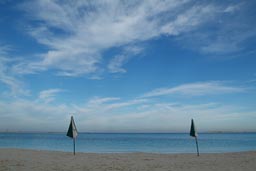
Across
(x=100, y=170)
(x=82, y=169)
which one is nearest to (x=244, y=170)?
(x=100, y=170)

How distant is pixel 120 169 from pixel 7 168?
184 inches

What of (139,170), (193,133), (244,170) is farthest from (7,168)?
(193,133)

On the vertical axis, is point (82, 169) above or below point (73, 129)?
below

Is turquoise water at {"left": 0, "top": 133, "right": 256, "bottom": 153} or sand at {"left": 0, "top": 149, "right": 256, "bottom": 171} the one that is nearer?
sand at {"left": 0, "top": 149, "right": 256, "bottom": 171}

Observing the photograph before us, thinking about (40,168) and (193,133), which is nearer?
(40,168)

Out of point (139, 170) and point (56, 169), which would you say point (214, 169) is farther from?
point (56, 169)

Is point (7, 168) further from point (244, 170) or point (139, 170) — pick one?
point (244, 170)

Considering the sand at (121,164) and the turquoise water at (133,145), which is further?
the turquoise water at (133,145)

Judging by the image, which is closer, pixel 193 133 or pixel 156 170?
pixel 156 170

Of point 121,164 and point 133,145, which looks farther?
point 133,145

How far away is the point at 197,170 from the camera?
38.0 feet

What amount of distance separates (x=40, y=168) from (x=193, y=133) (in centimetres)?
989

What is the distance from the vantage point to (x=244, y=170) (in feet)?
37.4

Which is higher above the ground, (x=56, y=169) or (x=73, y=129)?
(x=73, y=129)
